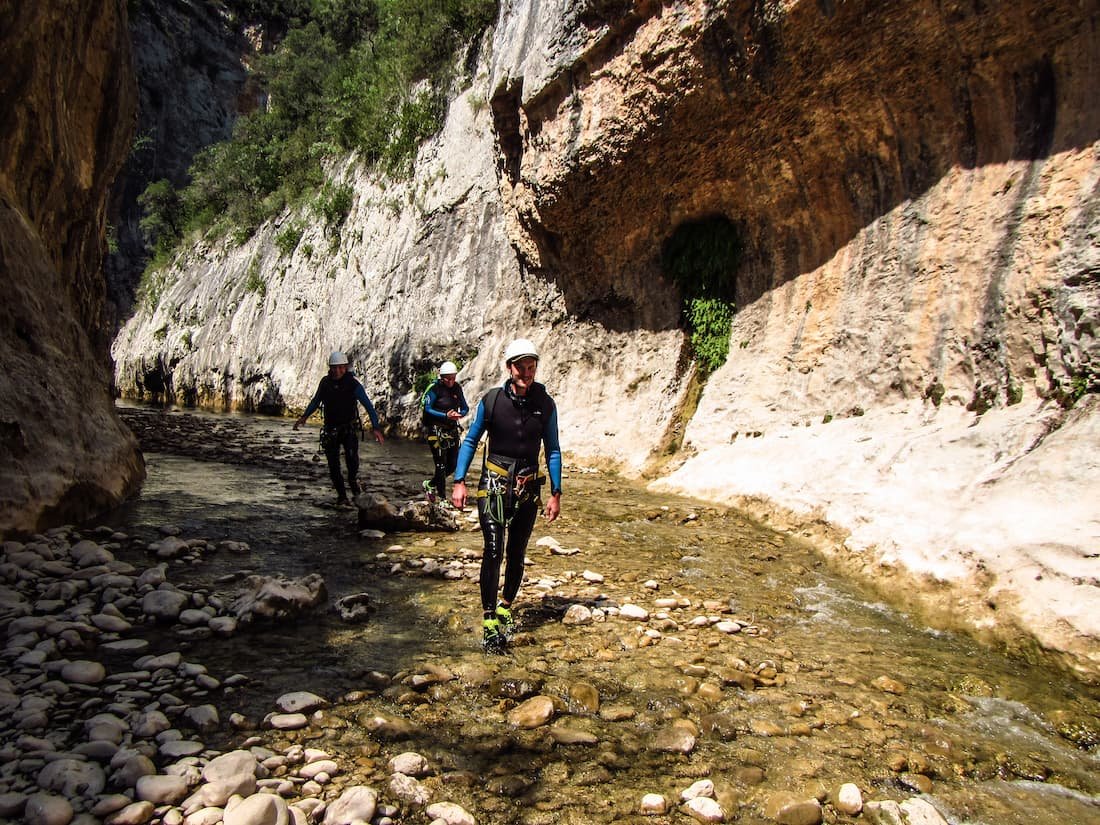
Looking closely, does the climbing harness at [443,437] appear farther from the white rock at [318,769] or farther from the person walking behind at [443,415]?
the white rock at [318,769]

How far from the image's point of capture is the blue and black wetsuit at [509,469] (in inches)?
201

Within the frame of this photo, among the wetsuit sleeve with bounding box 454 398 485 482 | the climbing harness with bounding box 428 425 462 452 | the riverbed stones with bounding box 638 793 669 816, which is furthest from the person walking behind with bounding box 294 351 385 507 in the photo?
the riverbed stones with bounding box 638 793 669 816

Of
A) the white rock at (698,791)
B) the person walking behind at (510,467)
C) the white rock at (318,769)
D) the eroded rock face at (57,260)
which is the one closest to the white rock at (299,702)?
the white rock at (318,769)

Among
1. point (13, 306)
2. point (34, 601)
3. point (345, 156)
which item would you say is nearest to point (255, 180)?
point (345, 156)

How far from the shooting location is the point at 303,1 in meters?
52.4

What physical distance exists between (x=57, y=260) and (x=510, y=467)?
9.89 m

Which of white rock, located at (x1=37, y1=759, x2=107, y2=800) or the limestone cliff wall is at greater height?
the limestone cliff wall

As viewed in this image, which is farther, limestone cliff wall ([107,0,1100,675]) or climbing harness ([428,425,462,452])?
climbing harness ([428,425,462,452])

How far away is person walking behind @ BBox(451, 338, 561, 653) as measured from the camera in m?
5.09

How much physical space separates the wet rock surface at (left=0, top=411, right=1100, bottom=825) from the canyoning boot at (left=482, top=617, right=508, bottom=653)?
12 cm

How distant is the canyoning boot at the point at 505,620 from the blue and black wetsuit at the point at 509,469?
0.14m

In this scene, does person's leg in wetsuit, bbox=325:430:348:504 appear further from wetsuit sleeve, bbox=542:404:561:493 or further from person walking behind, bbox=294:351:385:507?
wetsuit sleeve, bbox=542:404:561:493

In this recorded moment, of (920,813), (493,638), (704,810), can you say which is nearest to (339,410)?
(493,638)

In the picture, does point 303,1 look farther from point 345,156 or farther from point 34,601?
point 34,601
